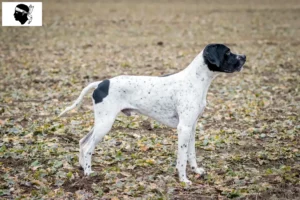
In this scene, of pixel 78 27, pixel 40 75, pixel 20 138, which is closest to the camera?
pixel 20 138

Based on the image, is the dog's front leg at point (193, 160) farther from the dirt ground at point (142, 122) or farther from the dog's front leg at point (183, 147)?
the dog's front leg at point (183, 147)

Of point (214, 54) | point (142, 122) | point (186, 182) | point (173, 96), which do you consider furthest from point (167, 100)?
point (142, 122)

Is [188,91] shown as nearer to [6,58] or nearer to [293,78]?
[293,78]

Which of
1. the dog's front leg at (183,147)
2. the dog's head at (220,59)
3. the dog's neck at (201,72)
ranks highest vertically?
the dog's head at (220,59)

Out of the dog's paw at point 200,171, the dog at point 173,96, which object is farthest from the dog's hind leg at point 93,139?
the dog's paw at point 200,171

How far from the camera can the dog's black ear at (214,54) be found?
6.72 meters

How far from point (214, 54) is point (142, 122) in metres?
3.78

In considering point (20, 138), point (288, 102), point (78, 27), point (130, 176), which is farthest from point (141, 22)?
point (130, 176)

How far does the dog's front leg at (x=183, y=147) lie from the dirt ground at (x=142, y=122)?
155 mm

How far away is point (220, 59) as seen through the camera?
A: 6.78 metres

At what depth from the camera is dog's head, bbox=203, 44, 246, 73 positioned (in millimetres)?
6727

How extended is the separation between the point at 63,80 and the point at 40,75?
50.3 inches

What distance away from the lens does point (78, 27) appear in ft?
92.7

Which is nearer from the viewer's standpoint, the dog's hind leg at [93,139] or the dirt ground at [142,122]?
the dirt ground at [142,122]
